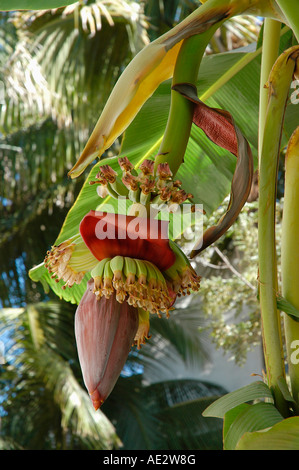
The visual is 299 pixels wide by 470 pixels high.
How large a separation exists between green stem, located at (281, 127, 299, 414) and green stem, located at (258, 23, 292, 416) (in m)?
0.01

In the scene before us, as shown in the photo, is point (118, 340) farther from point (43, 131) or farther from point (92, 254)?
point (43, 131)

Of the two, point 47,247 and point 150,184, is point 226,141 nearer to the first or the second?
point 150,184

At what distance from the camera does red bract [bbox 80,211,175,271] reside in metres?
0.41

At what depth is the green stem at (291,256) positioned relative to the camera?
0.49m

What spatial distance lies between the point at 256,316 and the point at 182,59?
2.61 metres

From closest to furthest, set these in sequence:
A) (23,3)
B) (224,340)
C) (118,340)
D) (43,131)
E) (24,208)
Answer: (118,340), (23,3), (224,340), (43,131), (24,208)

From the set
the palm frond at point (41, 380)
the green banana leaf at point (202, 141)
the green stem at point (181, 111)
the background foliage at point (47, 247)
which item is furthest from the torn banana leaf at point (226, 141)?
the palm frond at point (41, 380)

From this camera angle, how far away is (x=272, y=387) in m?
0.47

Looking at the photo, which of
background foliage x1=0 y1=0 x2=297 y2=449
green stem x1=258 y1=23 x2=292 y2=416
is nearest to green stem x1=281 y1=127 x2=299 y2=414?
green stem x1=258 y1=23 x2=292 y2=416

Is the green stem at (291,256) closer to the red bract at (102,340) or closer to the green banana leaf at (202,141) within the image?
the red bract at (102,340)

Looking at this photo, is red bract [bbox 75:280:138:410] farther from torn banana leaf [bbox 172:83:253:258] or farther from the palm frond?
the palm frond

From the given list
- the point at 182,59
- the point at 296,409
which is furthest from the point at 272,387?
the point at 182,59

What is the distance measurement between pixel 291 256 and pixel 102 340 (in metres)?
0.21

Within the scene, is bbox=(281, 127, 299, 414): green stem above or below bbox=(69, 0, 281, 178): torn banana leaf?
below
